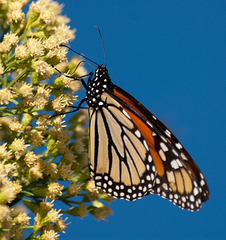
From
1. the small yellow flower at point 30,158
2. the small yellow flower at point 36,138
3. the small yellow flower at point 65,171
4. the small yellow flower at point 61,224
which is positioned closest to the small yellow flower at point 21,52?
the small yellow flower at point 36,138

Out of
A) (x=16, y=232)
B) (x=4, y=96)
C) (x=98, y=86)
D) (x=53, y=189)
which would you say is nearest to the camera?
(x=4, y=96)

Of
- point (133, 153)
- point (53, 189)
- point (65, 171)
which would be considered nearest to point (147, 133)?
point (133, 153)

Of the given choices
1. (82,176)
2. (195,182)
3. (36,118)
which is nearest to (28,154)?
(36,118)

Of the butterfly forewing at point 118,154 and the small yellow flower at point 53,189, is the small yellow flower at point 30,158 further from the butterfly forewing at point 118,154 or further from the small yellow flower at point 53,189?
the butterfly forewing at point 118,154

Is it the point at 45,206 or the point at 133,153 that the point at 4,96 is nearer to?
the point at 45,206

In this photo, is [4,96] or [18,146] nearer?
[4,96]

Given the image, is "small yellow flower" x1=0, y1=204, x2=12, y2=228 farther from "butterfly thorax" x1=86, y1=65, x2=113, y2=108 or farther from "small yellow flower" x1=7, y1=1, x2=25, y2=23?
"small yellow flower" x1=7, y1=1, x2=25, y2=23

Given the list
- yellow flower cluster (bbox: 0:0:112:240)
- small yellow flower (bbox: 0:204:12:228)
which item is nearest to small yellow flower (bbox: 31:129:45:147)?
yellow flower cluster (bbox: 0:0:112:240)

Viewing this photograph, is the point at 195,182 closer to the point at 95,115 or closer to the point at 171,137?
the point at 171,137
